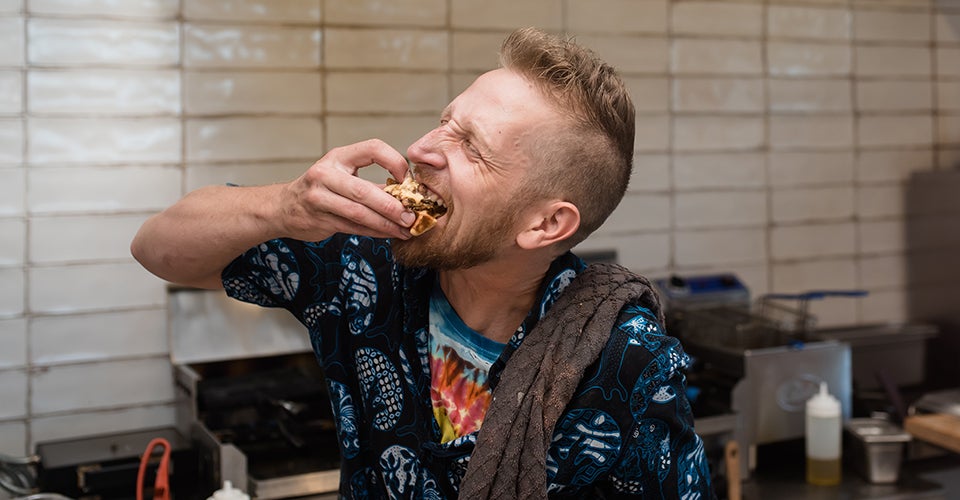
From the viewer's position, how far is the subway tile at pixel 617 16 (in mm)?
3199

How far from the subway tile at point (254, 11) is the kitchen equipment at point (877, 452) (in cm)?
202

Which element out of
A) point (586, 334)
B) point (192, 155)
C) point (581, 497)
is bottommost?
point (581, 497)

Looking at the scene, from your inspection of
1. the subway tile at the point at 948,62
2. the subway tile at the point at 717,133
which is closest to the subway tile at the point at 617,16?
the subway tile at the point at 717,133

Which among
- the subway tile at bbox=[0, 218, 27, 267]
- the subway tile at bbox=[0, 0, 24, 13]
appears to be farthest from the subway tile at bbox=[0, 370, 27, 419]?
the subway tile at bbox=[0, 0, 24, 13]

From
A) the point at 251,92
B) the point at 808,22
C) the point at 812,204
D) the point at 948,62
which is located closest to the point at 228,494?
the point at 251,92

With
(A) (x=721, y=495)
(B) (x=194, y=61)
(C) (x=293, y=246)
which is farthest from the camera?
(B) (x=194, y=61)

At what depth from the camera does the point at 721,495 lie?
258 cm

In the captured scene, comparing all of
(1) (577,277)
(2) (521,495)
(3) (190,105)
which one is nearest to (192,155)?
(3) (190,105)

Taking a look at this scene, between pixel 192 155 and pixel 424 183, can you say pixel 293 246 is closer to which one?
pixel 424 183

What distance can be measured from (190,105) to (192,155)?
0.15 m

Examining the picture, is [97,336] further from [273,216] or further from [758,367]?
[758,367]

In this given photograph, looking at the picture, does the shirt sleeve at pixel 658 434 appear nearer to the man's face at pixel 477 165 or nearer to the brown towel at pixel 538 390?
the brown towel at pixel 538 390

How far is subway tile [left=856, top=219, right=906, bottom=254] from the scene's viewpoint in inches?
145

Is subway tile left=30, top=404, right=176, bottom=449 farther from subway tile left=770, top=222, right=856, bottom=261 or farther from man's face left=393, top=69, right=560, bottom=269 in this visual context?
subway tile left=770, top=222, right=856, bottom=261
